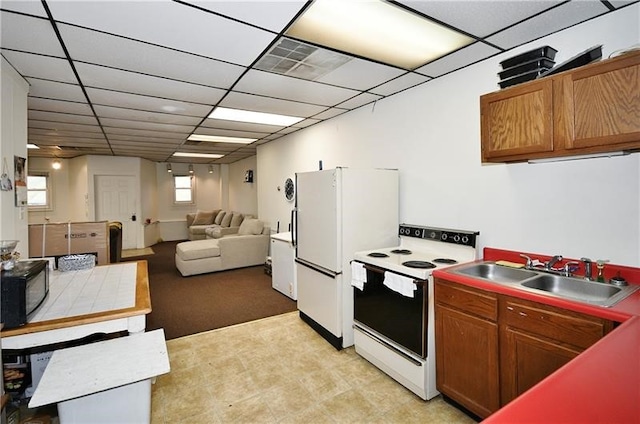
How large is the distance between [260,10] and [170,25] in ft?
1.92

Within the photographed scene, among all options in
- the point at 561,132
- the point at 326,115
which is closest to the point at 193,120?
the point at 326,115

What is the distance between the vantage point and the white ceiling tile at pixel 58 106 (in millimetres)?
3370

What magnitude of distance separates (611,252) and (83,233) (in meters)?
4.30

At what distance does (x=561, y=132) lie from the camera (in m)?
1.83

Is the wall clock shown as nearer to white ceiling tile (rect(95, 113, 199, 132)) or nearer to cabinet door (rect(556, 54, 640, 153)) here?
white ceiling tile (rect(95, 113, 199, 132))

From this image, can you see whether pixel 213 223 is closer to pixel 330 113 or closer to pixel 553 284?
pixel 330 113

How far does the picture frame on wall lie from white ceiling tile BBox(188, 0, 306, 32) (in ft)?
7.06

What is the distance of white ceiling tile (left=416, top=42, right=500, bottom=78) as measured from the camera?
2307 millimetres

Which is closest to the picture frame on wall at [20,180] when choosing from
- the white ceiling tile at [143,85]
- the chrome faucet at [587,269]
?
the white ceiling tile at [143,85]

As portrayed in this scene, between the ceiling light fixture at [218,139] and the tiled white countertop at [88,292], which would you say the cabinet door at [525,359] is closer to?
the tiled white countertop at [88,292]

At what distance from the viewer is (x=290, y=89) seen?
3154mm

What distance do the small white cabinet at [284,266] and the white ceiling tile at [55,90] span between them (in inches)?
112

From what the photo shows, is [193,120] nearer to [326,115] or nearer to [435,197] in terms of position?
[326,115]

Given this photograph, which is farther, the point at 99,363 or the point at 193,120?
the point at 193,120
